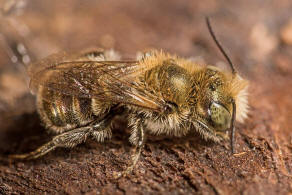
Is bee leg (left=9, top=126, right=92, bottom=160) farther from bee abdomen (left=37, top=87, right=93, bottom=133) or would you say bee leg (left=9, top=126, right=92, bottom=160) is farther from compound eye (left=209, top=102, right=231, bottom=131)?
compound eye (left=209, top=102, right=231, bottom=131)

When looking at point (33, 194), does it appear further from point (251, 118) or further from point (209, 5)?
point (209, 5)

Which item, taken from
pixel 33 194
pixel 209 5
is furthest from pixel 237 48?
pixel 33 194

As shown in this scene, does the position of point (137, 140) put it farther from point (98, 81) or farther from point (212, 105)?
point (212, 105)

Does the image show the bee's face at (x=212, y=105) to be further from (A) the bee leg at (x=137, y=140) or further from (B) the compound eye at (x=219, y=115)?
(A) the bee leg at (x=137, y=140)

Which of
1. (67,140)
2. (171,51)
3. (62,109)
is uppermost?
(171,51)

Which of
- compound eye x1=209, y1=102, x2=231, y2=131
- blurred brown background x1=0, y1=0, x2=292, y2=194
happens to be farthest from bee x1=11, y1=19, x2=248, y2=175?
blurred brown background x1=0, y1=0, x2=292, y2=194

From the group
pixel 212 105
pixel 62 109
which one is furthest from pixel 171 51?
pixel 62 109

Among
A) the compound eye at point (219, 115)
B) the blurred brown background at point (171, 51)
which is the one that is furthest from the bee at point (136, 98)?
the blurred brown background at point (171, 51)
